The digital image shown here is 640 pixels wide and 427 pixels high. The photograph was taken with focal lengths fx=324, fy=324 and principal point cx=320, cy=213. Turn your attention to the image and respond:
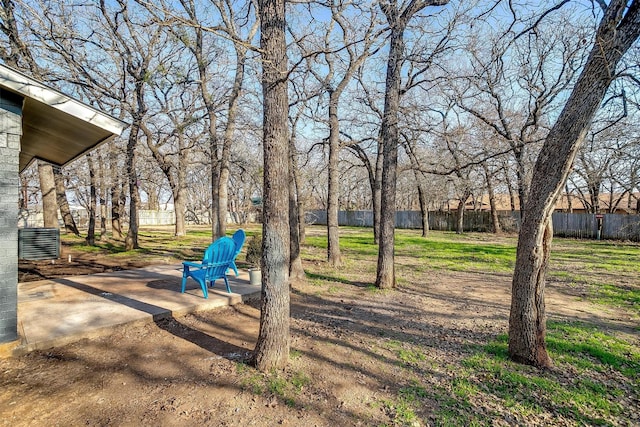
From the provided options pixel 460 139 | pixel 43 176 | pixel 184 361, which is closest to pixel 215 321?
pixel 184 361

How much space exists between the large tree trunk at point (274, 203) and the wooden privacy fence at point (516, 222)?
9087 mm

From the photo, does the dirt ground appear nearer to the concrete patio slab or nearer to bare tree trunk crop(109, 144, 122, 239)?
the concrete patio slab

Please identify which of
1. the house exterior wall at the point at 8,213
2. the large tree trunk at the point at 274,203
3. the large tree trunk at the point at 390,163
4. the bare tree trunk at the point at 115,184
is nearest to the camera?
the large tree trunk at the point at 274,203

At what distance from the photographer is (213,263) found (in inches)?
187

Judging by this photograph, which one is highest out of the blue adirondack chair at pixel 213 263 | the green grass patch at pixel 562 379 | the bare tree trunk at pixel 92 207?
the bare tree trunk at pixel 92 207

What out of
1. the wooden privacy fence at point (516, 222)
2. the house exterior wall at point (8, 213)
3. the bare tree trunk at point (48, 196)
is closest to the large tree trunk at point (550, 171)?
the house exterior wall at point (8, 213)

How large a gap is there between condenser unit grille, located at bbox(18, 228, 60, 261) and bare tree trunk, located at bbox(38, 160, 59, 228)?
5.03m

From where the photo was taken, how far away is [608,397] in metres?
2.69

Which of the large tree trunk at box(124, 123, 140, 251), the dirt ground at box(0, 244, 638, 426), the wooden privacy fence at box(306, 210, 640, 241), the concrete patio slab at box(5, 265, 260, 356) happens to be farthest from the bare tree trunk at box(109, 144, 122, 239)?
the dirt ground at box(0, 244, 638, 426)

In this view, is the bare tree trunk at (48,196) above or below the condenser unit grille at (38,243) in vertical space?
above

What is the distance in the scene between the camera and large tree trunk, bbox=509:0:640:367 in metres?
2.74

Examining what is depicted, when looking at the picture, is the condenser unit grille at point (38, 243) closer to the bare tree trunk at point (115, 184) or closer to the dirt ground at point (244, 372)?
the dirt ground at point (244, 372)

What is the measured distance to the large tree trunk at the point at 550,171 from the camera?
274 centimetres

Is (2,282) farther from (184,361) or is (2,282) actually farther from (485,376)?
(485,376)
